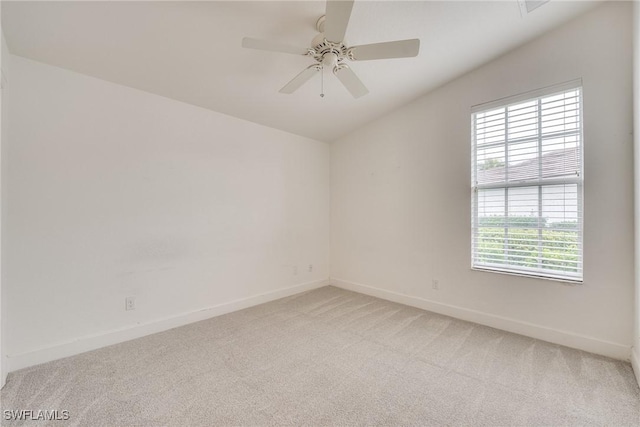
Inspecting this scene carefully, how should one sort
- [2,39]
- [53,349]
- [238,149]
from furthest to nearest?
1. [238,149]
2. [53,349]
3. [2,39]

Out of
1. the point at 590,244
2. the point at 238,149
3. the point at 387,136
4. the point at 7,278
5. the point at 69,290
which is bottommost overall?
the point at 69,290

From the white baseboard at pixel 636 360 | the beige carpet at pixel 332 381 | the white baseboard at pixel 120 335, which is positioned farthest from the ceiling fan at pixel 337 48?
the white baseboard at pixel 636 360

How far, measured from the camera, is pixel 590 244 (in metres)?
2.41

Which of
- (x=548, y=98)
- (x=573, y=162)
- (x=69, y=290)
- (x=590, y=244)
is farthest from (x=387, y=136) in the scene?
(x=69, y=290)

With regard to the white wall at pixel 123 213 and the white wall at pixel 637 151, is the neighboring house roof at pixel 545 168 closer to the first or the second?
the white wall at pixel 637 151

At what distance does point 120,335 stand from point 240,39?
9.44 feet

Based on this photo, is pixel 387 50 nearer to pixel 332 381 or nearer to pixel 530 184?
pixel 530 184

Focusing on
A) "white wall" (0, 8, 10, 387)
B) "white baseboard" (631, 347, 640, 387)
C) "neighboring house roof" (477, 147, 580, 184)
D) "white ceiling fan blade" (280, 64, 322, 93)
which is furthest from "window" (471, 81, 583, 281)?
"white wall" (0, 8, 10, 387)

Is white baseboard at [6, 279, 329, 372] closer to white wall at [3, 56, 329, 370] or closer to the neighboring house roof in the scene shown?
white wall at [3, 56, 329, 370]

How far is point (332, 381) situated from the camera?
6.53 feet

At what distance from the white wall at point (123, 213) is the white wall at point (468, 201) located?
131 centimetres

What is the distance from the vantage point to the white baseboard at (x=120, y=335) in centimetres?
215

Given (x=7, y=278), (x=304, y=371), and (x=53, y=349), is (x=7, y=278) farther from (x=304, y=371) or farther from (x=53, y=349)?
(x=304, y=371)

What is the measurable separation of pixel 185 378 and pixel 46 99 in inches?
99.7
